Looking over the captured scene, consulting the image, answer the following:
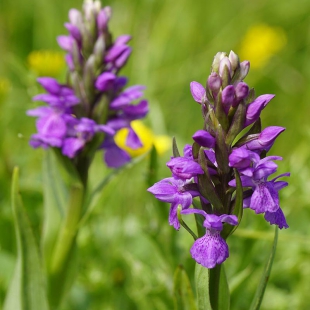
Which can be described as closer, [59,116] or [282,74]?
[59,116]

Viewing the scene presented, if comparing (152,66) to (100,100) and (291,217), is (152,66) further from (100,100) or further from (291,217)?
(100,100)

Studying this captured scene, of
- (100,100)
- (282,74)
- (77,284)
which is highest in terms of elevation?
(282,74)

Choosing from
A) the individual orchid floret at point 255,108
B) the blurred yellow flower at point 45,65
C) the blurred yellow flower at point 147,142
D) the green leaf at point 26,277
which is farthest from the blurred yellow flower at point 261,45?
the individual orchid floret at point 255,108

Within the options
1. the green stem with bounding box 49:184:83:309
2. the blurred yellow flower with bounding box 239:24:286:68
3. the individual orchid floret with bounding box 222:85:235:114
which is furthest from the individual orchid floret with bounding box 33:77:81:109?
the blurred yellow flower with bounding box 239:24:286:68

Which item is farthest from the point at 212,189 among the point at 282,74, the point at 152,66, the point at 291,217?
the point at 282,74

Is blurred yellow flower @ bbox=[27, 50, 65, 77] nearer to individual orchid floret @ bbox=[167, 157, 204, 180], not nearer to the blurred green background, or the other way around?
the blurred green background

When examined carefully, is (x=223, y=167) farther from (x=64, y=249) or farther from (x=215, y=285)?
(x=64, y=249)
